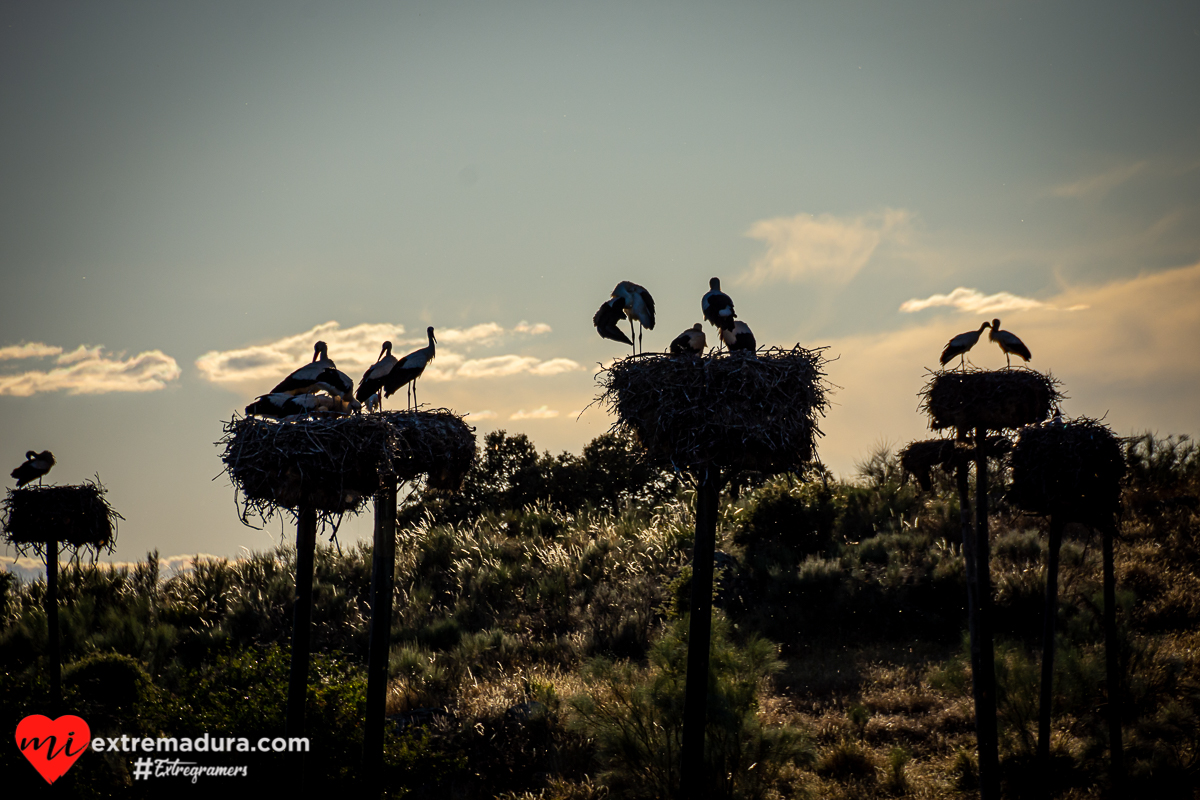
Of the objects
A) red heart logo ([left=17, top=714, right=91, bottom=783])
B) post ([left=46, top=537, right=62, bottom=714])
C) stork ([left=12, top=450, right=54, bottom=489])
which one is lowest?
red heart logo ([left=17, top=714, right=91, bottom=783])

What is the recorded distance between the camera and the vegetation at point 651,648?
10.8 meters

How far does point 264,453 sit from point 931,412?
7.40 meters

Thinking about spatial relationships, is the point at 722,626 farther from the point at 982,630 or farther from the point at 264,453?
the point at 264,453

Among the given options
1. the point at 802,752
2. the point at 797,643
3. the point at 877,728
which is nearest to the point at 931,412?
the point at 802,752

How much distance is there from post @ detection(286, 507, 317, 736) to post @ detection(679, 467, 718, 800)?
13.4 feet

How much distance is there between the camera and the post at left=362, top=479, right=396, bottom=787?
31.0ft

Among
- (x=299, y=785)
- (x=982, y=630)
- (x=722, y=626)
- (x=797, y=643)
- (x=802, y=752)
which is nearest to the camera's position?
(x=299, y=785)

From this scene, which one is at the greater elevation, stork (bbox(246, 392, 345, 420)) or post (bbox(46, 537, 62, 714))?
stork (bbox(246, 392, 345, 420))

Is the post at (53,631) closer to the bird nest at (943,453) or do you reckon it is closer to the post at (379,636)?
the post at (379,636)

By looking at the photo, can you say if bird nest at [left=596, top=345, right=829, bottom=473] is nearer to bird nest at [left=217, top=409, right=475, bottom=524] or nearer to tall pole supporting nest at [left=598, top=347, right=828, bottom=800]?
tall pole supporting nest at [left=598, top=347, right=828, bottom=800]

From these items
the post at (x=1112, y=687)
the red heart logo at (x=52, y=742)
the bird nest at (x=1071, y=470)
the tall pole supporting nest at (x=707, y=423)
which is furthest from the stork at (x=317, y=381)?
the post at (x=1112, y=687)

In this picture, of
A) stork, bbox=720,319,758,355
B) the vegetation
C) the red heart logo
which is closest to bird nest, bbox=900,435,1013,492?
the vegetation

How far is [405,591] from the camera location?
2292 cm

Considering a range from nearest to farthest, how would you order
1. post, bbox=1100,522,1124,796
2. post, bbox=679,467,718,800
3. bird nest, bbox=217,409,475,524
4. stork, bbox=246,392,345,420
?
bird nest, bbox=217,409,475,524 → stork, bbox=246,392,345,420 → post, bbox=679,467,718,800 → post, bbox=1100,522,1124,796
